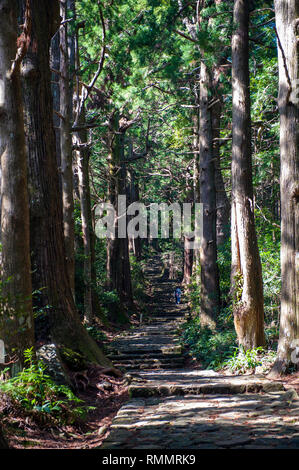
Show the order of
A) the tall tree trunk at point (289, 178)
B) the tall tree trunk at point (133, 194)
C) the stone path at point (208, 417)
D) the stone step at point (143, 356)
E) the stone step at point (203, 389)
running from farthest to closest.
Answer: the tall tree trunk at point (133, 194), the stone step at point (143, 356), the tall tree trunk at point (289, 178), the stone step at point (203, 389), the stone path at point (208, 417)

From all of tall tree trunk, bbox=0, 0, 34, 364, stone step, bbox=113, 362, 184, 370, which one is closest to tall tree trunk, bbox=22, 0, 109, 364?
tall tree trunk, bbox=0, 0, 34, 364

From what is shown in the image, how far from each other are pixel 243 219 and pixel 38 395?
6.08 meters

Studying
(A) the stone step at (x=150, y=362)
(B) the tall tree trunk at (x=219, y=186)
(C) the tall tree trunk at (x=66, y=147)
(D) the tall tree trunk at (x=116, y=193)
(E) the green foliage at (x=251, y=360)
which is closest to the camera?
(E) the green foliage at (x=251, y=360)

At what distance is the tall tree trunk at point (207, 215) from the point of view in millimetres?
15180

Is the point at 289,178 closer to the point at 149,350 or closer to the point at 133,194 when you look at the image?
the point at 149,350

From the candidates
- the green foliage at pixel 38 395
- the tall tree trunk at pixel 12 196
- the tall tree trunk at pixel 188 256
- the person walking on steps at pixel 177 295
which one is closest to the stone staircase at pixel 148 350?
the person walking on steps at pixel 177 295

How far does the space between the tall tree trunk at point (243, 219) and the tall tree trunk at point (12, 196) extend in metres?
5.21

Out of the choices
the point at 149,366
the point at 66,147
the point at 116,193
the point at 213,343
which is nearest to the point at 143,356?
the point at 149,366

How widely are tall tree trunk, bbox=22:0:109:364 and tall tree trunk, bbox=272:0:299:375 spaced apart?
304 cm

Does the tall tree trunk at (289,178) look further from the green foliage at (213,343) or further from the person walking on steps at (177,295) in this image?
the person walking on steps at (177,295)

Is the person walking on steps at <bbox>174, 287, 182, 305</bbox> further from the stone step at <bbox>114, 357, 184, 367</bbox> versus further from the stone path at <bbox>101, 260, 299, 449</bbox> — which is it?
the stone path at <bbox>101, 260, 299, 449</bbox>

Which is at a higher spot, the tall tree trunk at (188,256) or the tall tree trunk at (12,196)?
the tall tree trunk at (12,196)
